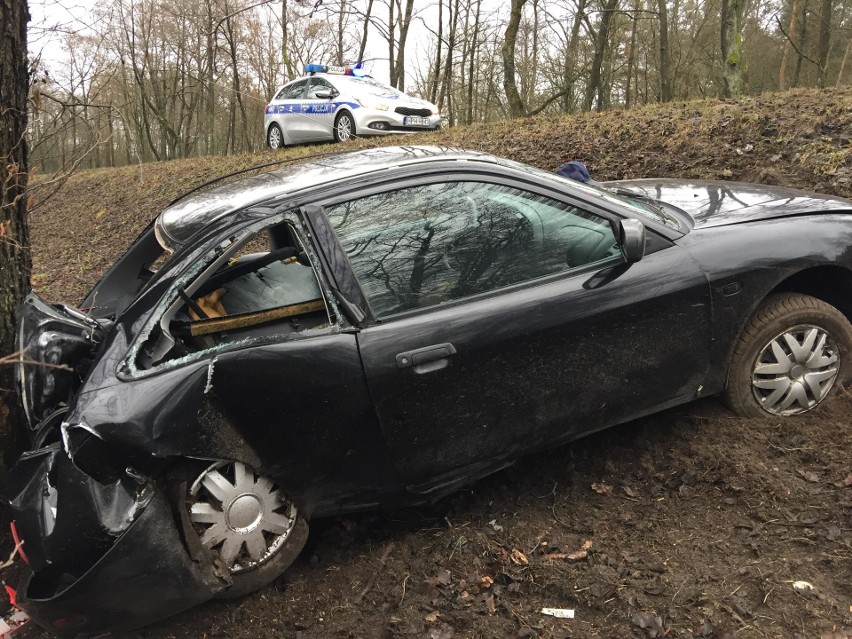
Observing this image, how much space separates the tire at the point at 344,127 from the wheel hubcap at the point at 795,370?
1002cm

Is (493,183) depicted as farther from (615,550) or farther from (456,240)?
(615,550)

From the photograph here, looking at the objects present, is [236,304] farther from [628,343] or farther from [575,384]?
[628,343]

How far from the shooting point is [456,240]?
2625mm

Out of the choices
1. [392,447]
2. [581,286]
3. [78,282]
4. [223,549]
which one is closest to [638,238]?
[581,286]

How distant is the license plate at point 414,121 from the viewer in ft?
38.1

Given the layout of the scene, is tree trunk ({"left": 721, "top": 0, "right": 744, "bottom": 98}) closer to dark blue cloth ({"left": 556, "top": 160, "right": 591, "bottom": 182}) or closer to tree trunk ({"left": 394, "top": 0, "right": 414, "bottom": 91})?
dark blue cloth ({"left": 556, "top": 160, "right": 591, "bottom": 182})

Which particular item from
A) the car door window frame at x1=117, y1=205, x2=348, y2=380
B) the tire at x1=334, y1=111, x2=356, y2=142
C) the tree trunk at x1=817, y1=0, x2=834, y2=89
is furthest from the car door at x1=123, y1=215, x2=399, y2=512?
the tree trunk at x1=817, y1=0, x2=834, y2=89

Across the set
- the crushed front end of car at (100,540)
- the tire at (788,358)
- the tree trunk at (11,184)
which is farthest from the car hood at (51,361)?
the tire at (788,358)

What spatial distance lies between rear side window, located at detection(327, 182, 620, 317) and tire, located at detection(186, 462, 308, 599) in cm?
90

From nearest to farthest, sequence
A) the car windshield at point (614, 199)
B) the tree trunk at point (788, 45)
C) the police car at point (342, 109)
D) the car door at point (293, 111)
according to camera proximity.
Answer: the car windshield at point (614, 199), the police car at point (342, 109), the car door at point (293, 111), the tree trunk at point (788, 45)

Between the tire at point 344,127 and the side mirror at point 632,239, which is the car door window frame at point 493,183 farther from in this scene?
the tire at point 344,127

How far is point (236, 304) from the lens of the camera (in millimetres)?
2977

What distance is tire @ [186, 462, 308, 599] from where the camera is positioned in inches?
96.2

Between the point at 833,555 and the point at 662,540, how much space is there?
0.62 meters
